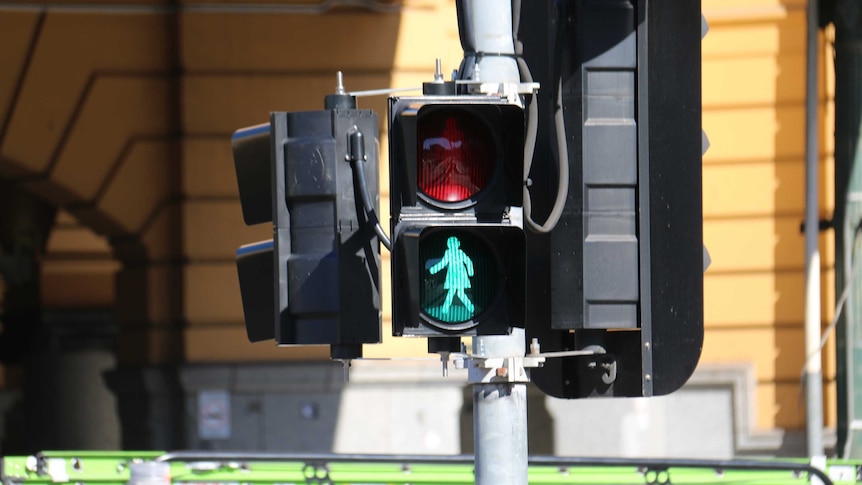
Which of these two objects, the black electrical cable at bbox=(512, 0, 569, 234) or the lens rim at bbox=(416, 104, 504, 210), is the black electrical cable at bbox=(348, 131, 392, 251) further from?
the black electrical cable at bbox=(512, 0, 569, 234)

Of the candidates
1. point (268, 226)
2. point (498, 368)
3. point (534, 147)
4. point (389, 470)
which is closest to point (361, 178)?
point (534, 147)

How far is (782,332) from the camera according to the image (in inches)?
445

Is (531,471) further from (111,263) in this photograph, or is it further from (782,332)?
(111,263)

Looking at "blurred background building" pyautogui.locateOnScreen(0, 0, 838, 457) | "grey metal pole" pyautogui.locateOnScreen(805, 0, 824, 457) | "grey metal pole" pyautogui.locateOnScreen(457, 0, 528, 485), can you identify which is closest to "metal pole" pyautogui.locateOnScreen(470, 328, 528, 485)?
"grey metal pole" pyautogui.locateOnScreen(457, 0, 528, 485)

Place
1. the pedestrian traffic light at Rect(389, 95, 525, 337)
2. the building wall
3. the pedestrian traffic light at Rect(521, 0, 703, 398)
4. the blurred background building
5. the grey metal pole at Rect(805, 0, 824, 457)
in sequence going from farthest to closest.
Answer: the building wall → the blurred background building → the grey metal pole at Rect(805, 0, 824, 457) → the pedestrian traffic light at Rect(521, 0, 703, 398) → the pedestrian traffic light at Rect(389, 95, 525, 337)

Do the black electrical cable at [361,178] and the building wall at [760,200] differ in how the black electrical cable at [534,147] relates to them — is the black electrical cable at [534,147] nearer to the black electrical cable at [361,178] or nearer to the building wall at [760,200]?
the black electrical cable at [361,178]

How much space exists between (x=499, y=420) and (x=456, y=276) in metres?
0.38

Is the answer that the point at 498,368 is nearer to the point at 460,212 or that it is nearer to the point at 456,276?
the point at 456,276

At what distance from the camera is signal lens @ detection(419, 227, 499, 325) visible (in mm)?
3355

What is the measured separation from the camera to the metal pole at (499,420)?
3.42m

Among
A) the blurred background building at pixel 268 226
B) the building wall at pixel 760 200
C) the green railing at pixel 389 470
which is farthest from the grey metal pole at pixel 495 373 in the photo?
the building wall at pixel 760 200

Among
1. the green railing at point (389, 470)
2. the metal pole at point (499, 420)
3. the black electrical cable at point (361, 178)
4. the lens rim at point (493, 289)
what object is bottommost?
the green railing at point (389, 470)

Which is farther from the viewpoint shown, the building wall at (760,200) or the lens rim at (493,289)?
the building wall at (760,200)

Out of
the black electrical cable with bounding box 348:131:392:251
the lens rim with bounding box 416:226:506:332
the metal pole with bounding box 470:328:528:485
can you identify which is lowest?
the metal pole with bounding box 470:328:528:485
